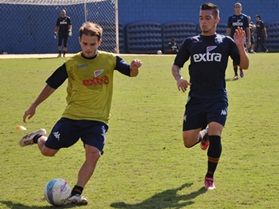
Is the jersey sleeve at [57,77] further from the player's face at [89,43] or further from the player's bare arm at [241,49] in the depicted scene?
the player's bare arm at [241,49]

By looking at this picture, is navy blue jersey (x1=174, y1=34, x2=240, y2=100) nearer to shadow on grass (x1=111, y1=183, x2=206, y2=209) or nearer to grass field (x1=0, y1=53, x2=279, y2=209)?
grass field (x1=0, y1=53, x2=279, y2=209)

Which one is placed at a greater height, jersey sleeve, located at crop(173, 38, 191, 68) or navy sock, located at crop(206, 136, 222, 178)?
jersey sleeve, located at crop(173, 38, 191, 68)

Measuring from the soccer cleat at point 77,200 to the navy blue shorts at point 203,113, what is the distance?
154 cm

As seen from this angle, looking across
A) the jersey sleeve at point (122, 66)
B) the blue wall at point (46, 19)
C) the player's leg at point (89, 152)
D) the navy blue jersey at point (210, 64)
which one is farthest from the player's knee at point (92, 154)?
the blue wall at point (46, 19)

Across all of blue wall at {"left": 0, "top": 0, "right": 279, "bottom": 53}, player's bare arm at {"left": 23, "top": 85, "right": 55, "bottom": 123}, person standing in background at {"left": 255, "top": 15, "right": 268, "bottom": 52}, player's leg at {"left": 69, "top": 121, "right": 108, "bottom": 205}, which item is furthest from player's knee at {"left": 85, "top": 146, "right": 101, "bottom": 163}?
person standing in background at {"left": 255, "top": 15, "right": 268, "bottom": 52}

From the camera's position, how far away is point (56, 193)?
18.2 ft

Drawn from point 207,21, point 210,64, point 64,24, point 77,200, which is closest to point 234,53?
point 210,64

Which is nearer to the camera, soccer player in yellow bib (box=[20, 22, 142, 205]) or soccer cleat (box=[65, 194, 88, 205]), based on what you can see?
soccer cleat (box=[65, 194, 88, 205])

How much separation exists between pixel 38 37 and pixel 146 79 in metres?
14.2

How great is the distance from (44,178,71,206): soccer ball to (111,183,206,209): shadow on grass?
1.34ft

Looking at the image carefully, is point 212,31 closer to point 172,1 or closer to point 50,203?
point 50,203

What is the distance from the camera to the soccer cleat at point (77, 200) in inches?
219

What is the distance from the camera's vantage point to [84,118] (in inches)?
237

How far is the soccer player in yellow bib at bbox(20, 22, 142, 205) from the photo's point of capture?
5949mm
